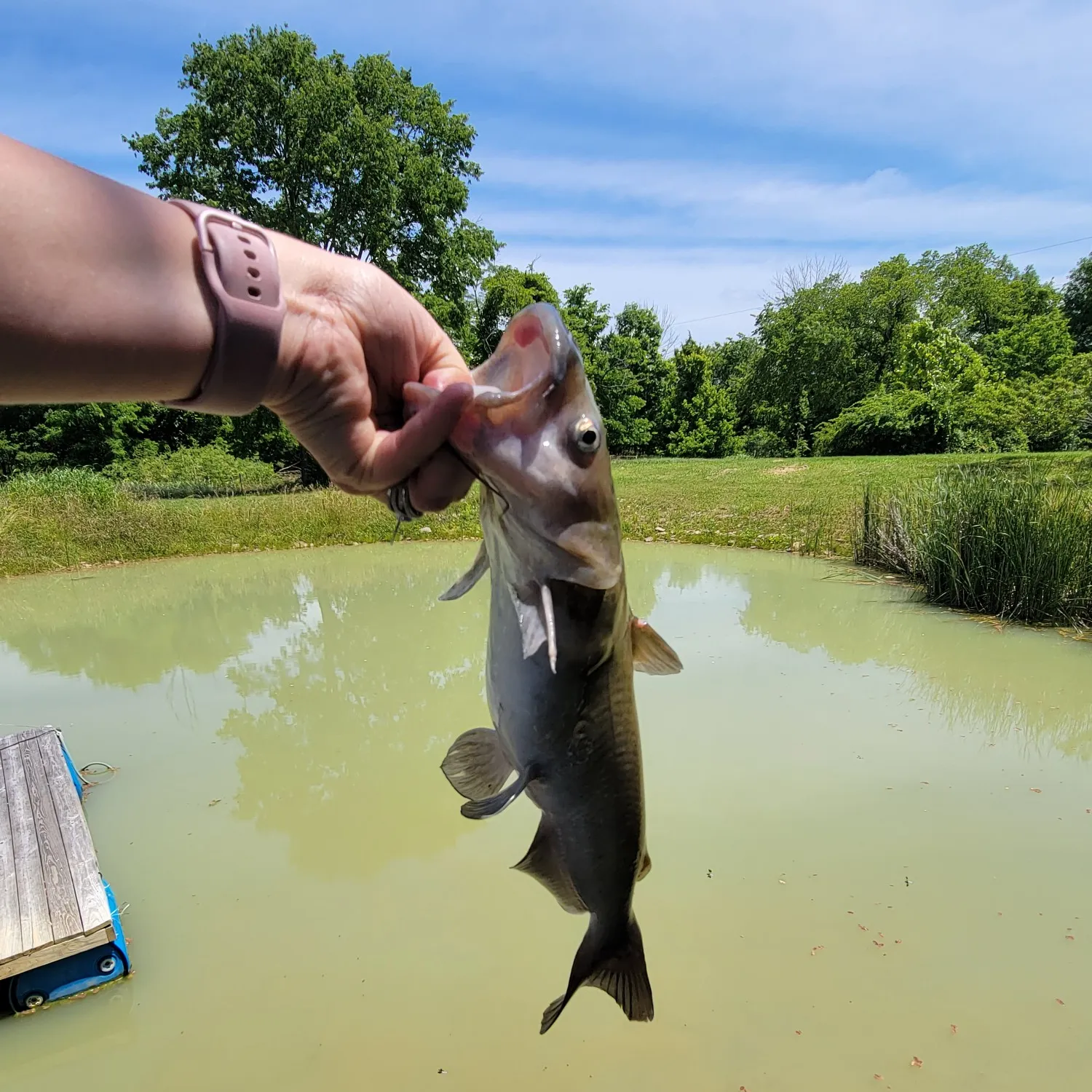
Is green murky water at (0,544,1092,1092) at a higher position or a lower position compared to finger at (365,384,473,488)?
lower

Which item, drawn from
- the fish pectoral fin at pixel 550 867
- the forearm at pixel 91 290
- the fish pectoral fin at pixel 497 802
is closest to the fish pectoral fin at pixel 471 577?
the fish pectoral fin at pixel 497 802

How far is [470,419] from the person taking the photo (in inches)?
55.3

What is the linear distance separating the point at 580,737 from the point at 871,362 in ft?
132

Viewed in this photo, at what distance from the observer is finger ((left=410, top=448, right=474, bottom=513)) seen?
1.50 metres

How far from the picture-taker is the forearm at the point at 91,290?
3.59 ft

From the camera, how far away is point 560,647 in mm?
1532

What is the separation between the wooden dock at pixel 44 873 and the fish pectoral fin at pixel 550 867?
92.6 inches

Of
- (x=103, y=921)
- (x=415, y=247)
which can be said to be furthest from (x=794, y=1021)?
(x=415, y=247)

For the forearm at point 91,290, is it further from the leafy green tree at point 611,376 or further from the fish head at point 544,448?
the leafy green tree at point 611,376

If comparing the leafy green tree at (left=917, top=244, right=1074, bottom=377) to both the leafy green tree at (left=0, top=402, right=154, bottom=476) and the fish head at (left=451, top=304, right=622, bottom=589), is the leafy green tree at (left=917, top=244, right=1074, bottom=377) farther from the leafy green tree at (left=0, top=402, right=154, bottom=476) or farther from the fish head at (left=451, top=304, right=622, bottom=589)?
the fish head at (left=451, top=304, right=622, bottom=589)

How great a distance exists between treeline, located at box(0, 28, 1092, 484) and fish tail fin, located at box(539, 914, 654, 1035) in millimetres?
16044

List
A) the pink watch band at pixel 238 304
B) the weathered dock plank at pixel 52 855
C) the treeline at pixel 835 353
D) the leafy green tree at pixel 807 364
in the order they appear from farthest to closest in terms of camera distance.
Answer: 1. the leafy green tree at pixel 807 364
2. the treeline at pixel 835 353
3. the weathered dock plank at pixel 52 855
4. the pink watch band at pixel 238 304

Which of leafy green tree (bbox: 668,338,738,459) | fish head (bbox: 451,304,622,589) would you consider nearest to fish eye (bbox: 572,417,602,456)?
fish head (bbox: 451,304,622,589)

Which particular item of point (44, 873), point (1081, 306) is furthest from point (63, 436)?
point (1081, 306)
